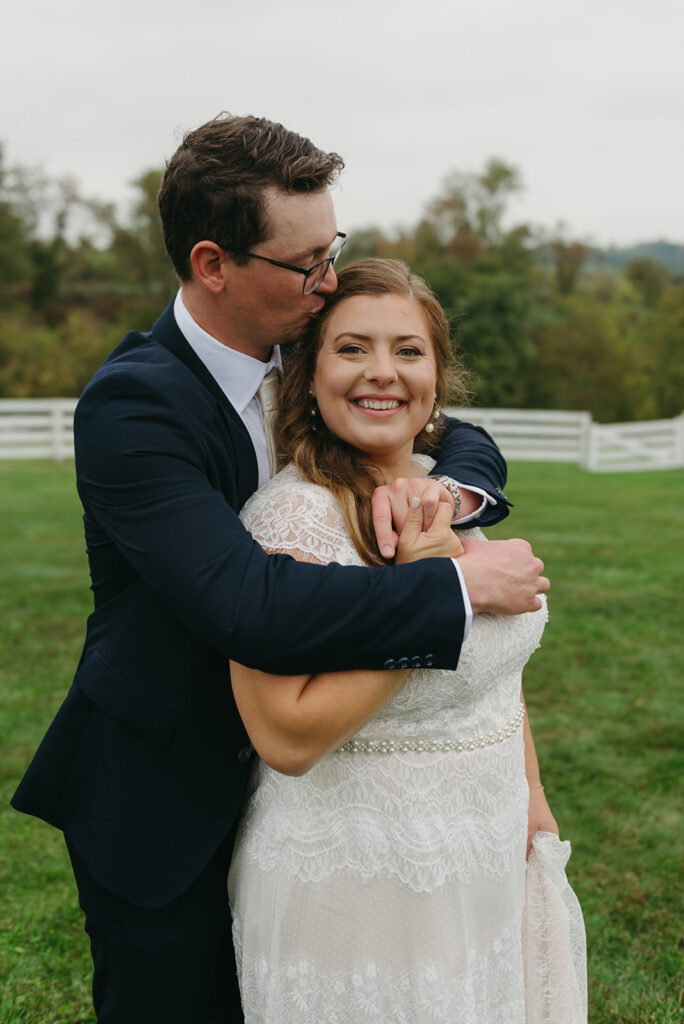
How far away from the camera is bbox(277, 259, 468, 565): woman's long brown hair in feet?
7.47

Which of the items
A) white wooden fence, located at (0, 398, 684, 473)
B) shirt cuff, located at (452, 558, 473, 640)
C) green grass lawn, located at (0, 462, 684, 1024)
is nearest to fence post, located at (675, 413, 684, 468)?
white wooden fence, located at (0, 398, 684, 473)

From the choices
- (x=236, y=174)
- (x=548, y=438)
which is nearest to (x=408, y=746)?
(x=236, y=174)

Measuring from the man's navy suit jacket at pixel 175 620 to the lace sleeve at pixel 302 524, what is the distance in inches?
4.8

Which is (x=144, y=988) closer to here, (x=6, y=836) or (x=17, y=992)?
(x=17, y=992)

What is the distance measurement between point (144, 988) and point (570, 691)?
15.5 feet

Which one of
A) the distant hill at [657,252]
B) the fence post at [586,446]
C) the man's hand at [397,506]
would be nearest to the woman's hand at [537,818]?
the man's hand at [397,506]

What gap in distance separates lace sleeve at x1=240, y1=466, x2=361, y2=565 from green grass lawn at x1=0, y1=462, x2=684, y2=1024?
237cm

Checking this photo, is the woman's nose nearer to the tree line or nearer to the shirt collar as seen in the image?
the shirt collar

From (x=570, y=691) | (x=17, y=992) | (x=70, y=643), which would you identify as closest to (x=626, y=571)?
(x=570, y=691)

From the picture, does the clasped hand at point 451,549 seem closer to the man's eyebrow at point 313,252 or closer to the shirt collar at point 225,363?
the shirt collar at point 225,363

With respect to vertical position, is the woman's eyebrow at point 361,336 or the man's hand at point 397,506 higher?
the woman's eyebrow at point 361,336

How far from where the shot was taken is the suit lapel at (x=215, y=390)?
7.36ft

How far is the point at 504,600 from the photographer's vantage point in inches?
79.1

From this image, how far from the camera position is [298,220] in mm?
2318
